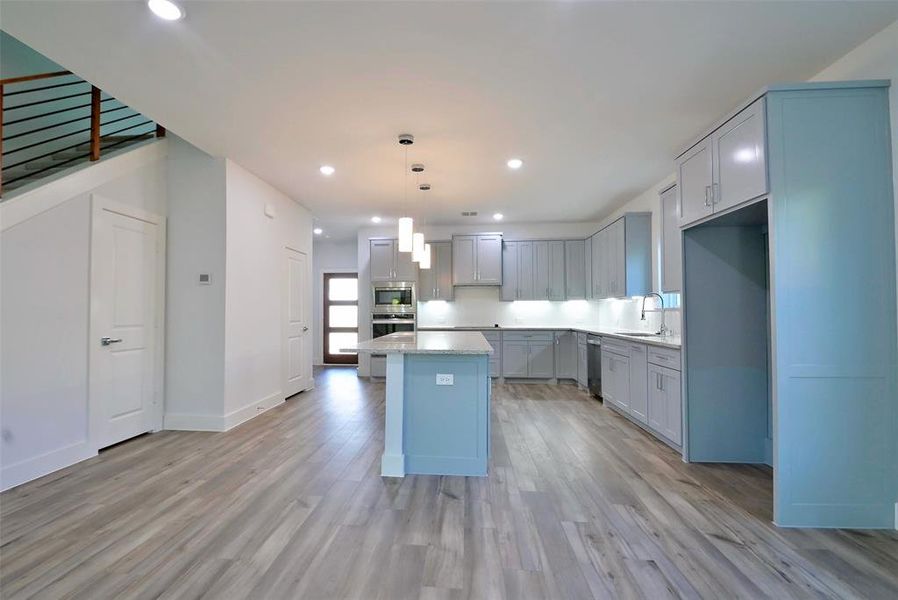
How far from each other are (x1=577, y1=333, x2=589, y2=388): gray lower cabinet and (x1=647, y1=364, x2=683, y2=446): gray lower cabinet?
6.48ft

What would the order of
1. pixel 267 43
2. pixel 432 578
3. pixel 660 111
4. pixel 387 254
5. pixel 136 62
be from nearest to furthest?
pixel 432 578 < pixel 267 43 < pixel 136 62 < pixel 660 111 < pixel 387 254

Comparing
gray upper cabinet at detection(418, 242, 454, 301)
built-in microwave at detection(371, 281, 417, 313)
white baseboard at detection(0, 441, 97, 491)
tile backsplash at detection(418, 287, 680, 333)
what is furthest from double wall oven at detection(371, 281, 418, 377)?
white baseboard at detection(0, 441, 97, 491)

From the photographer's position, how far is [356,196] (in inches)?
211

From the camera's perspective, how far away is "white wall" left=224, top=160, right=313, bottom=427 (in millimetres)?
4105

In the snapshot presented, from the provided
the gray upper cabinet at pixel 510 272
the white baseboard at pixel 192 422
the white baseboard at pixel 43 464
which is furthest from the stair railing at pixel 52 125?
the gray upper cabinet at pixel 510 272

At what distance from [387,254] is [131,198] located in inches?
149

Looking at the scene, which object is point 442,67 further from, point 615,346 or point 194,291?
point 615,346

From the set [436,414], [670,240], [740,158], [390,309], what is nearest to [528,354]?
[390,309]

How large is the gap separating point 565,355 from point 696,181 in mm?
3972

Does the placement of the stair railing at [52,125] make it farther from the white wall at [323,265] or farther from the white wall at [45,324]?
the white wall at [323,265]

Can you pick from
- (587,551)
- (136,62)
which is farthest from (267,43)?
(587,551)

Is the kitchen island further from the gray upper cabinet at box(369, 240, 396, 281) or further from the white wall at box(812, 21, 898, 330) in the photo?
the gray upper cabinet at box(369, 240, 396, 281)

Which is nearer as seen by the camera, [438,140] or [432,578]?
[432,578]

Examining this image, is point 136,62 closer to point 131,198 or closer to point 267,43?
point 267,43
